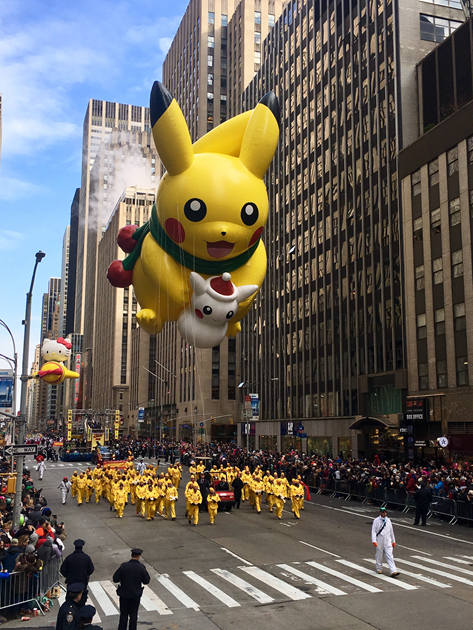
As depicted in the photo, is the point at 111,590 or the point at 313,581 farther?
the point at 313,581

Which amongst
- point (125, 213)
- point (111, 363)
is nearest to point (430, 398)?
point (125, 213)

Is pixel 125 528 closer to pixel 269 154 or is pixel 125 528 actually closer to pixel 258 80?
pixel 269 154

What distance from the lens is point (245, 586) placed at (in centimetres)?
1293

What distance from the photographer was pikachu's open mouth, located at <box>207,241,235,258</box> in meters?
11.5

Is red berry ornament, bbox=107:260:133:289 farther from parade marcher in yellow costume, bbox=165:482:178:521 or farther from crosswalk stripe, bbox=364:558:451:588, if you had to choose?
parade marcher in yellow costume, bbox=165:482:178:521

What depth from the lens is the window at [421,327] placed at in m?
39.9

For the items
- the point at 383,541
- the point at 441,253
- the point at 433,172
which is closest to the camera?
the point at 383,541

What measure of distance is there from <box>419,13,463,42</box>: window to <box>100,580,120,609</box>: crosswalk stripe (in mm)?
45006

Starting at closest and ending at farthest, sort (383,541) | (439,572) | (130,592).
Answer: (130,592), (383,541), (439,572)

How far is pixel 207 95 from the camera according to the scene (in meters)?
102

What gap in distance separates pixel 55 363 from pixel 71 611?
19498 mm

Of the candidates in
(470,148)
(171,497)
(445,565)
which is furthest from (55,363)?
(470,148)

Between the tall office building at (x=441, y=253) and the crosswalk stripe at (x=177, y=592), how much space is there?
82.7ft

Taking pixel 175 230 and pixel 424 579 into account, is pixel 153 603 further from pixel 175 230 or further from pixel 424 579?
pixel 175 230
